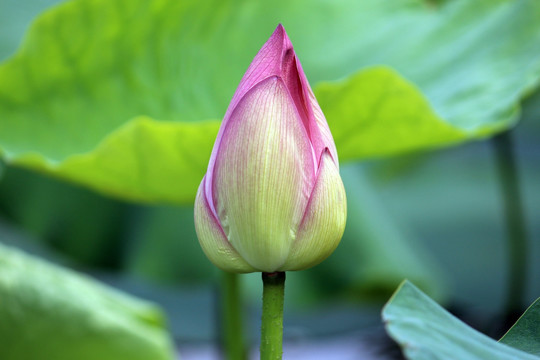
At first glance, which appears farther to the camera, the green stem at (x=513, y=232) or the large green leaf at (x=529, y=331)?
the green stem at (x=513, y=232)

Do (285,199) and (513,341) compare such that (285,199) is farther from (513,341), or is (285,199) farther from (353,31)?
(353,31)

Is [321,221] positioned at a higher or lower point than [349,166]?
lower

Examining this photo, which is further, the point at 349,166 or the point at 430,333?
the point at 349,166

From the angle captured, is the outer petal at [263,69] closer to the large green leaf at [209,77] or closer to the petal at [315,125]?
→ the petal at [315,125]

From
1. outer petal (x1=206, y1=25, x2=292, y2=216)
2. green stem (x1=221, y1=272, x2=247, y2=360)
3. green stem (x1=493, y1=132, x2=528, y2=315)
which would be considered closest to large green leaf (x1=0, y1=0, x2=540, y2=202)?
green stem (x1=221, y1=272, x2=247, y2=360)

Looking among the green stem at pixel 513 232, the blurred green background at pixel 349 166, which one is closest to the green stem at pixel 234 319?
the blurred green background at pixel 349 166

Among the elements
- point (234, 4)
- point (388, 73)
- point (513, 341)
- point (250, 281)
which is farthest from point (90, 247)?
point (513, 341)

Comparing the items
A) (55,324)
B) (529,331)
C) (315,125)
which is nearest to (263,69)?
(315,125)

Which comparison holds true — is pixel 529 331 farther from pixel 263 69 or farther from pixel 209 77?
pixel 209 77
